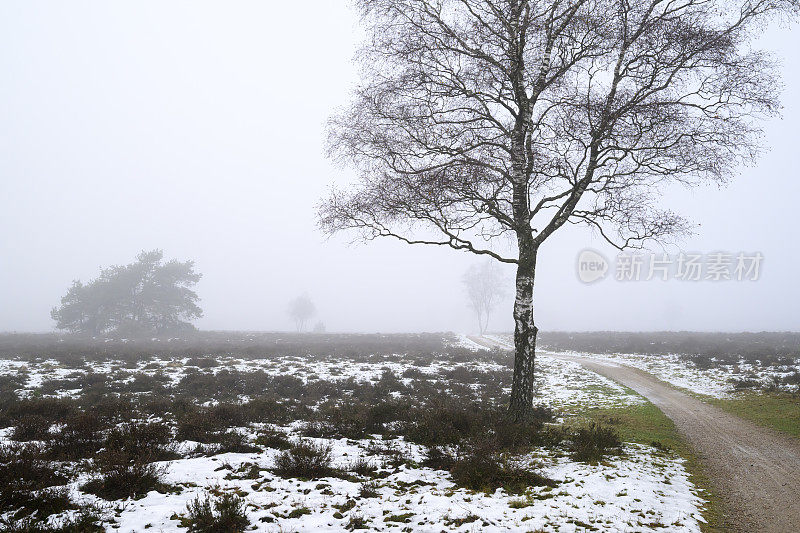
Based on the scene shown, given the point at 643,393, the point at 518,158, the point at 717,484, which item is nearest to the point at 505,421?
the point at 717,484

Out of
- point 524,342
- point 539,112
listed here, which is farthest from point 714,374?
point 539,112

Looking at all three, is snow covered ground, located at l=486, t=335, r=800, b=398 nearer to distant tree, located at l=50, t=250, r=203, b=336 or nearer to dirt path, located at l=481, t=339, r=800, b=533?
dirt path, located at l=481, t=339, r=800, b=533

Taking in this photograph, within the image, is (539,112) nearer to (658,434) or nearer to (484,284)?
(658,434)

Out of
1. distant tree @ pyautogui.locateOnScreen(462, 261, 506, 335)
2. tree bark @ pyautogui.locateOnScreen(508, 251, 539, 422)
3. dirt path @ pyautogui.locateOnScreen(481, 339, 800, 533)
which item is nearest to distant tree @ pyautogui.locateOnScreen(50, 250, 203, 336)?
tree bark @ pyautogui.locateOnScreen(508, 251, 539, 422)

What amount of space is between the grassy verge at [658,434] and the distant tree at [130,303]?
1764 inches

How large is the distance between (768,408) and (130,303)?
53.3m

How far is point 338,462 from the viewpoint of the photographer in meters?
7.14

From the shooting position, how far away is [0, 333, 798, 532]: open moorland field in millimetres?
4887

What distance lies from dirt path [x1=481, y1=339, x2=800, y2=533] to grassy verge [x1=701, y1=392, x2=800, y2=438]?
0.40 metres

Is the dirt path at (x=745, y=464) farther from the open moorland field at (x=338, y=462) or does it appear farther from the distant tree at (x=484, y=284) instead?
the distant tree at (x=484, y=284)

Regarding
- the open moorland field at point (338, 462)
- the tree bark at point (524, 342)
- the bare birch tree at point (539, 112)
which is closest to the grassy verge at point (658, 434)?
the open moorland field at point (338, 462)

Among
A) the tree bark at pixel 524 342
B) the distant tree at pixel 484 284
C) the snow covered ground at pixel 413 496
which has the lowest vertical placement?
the snow covered ground at pixel 413 496

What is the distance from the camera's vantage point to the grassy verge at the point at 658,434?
18.7ft

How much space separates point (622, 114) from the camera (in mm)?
8625
